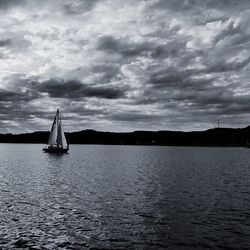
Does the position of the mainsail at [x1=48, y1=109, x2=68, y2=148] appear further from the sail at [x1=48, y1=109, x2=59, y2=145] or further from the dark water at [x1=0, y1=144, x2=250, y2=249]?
the dark water at [x1=0, y1=144, x2=250, y2=249]

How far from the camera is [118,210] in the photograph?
33.4 metres

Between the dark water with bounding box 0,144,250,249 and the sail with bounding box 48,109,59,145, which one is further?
the sail with bounding box 48,109,59,145

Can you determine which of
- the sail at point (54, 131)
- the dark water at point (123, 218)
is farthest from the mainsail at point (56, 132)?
the dark water at point (123, 218)

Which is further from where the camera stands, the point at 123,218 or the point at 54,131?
the point at 54,131

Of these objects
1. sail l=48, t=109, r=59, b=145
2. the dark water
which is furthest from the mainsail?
the dark water

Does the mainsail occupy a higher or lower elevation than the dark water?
higher

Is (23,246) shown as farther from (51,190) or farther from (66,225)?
(51,190)

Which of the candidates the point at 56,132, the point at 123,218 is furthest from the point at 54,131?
the point at 123,218

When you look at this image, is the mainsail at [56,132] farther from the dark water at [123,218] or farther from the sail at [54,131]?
the dark water at [123,218]

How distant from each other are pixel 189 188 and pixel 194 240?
26.5 meters

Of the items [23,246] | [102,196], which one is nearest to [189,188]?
[102,196]

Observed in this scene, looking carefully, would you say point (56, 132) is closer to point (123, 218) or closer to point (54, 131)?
point (54, 131)

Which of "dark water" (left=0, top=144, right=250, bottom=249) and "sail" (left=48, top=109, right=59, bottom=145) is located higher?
"sail" (left=48, top=109, right=59, bottom=145)

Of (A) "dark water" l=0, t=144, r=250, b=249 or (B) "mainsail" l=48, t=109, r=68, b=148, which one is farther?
(B) "mainsail" l=48, t=109, r=68, b=148
